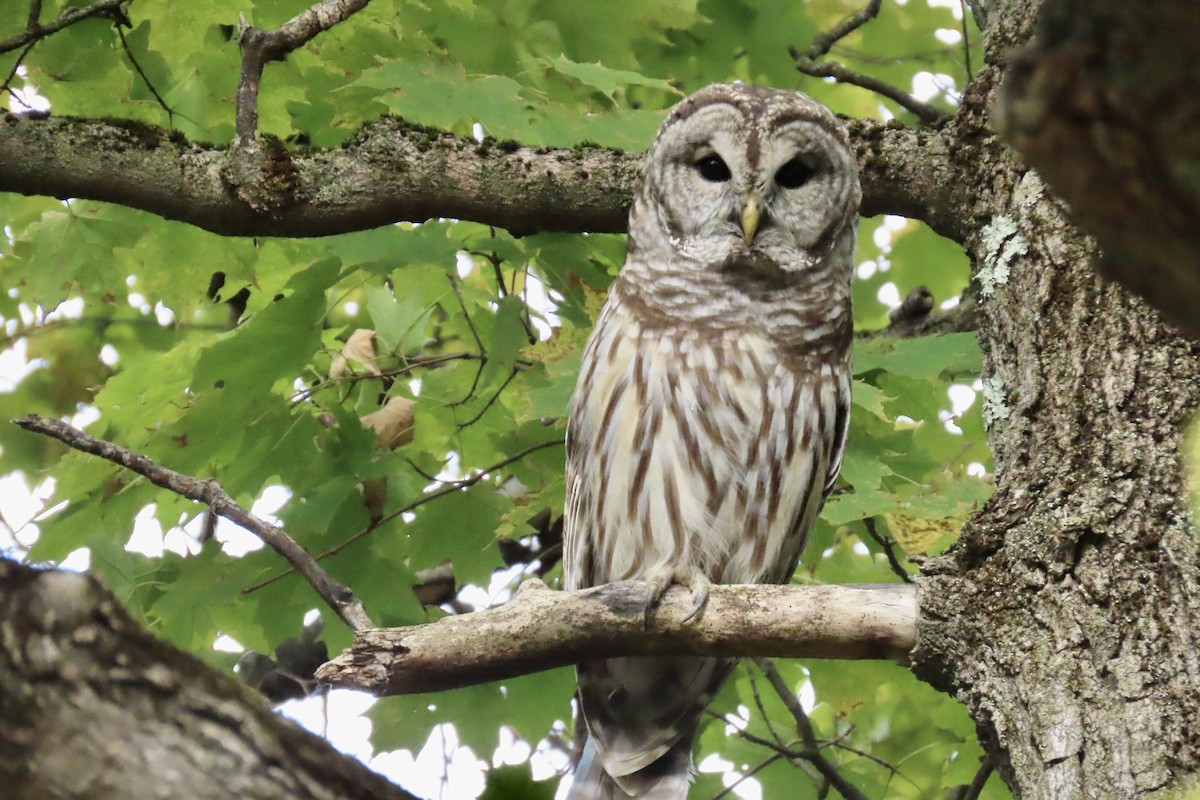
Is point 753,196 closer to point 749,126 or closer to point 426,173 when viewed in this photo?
point 749,126

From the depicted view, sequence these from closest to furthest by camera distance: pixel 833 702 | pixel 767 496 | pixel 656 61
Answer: pixel 767 496 < pixel 833 702 < pixel 656 61

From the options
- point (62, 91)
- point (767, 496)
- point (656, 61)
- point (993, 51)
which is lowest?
point (767, 496)

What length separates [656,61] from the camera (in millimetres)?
4855

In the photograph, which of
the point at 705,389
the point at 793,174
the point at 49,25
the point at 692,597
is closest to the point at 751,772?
the point at 705,389

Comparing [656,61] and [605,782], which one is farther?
[656,61]

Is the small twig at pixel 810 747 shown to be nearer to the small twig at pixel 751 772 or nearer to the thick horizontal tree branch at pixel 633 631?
the small twig at pixel 751 772

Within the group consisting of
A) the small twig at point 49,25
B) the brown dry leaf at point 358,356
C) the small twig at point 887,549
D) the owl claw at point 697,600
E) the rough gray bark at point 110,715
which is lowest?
the rough gray bark at point 110,715

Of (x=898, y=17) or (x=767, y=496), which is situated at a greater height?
(x=898, y=17)

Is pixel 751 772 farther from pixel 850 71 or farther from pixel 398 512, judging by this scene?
pixel 850 71

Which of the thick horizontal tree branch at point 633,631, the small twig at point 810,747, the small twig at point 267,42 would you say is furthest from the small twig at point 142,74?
the small twig at point 810,747

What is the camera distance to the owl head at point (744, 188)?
3.72 metres

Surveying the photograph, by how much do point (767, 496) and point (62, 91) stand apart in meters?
2.65

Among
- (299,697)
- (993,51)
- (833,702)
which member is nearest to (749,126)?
(993,51)

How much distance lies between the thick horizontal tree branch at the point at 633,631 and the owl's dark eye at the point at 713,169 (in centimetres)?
175
